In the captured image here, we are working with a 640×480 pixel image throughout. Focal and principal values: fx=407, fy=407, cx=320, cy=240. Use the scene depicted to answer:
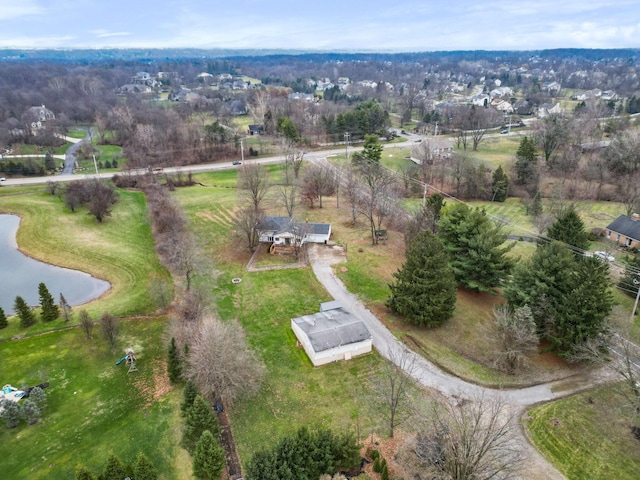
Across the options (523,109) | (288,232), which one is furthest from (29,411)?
(523,109)

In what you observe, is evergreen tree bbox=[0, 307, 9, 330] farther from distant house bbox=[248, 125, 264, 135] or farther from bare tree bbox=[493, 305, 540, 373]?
distant house bbox=[248, 125, 264, 135]

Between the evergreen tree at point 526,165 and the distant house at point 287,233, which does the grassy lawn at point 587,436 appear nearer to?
the distant house at point 287,233

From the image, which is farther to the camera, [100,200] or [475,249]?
[100,200]

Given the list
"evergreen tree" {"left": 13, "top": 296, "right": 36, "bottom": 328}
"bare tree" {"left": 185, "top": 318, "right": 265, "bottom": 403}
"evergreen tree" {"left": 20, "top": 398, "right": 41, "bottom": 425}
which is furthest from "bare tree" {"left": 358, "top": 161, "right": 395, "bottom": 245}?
"evergreen tree" {"left": 20, "top": 398, "right": 41, "bottom": 425}

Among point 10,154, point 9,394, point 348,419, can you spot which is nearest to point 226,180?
point 10,154

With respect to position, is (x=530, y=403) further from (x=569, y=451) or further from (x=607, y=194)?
(x=607, y=194)

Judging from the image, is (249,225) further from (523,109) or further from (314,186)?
(523,109)
